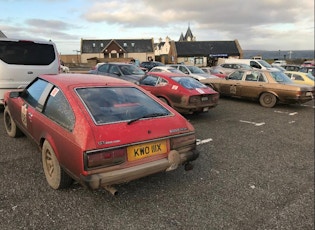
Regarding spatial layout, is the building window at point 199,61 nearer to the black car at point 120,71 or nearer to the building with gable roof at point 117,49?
the building with gable roof at point 117,49

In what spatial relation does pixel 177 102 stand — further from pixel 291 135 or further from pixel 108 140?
pixel 108 140

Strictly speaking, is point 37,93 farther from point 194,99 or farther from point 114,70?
point 114,70

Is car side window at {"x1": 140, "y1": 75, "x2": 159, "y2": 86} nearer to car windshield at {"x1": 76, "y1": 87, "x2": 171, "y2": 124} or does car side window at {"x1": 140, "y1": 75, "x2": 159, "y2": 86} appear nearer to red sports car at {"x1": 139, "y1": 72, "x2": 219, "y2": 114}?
red sports car at {"x1": 139, "y1": 72, "x2": 219, "y2": 114}

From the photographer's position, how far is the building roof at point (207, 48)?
58.7m

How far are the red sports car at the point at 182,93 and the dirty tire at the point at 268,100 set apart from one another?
3.71 meters

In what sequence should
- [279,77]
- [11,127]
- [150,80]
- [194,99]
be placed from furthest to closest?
[279,77]
[150,80]
[194,99]
[11,127]

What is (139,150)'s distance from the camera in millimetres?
3074

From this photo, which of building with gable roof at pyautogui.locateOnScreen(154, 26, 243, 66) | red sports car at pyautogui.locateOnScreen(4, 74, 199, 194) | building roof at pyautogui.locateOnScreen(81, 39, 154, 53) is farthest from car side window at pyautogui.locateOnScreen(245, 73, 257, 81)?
building roof at pyautogui.locateOnScreen(81, 39, 154, 53)

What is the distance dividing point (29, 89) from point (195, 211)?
3374mm

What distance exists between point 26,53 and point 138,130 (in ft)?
16.7

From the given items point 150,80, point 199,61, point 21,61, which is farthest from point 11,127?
point 199,61

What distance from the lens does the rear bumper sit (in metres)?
2.75

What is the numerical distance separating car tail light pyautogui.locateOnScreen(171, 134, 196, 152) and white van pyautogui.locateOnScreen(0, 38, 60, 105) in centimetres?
502

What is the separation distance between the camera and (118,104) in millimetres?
3512
